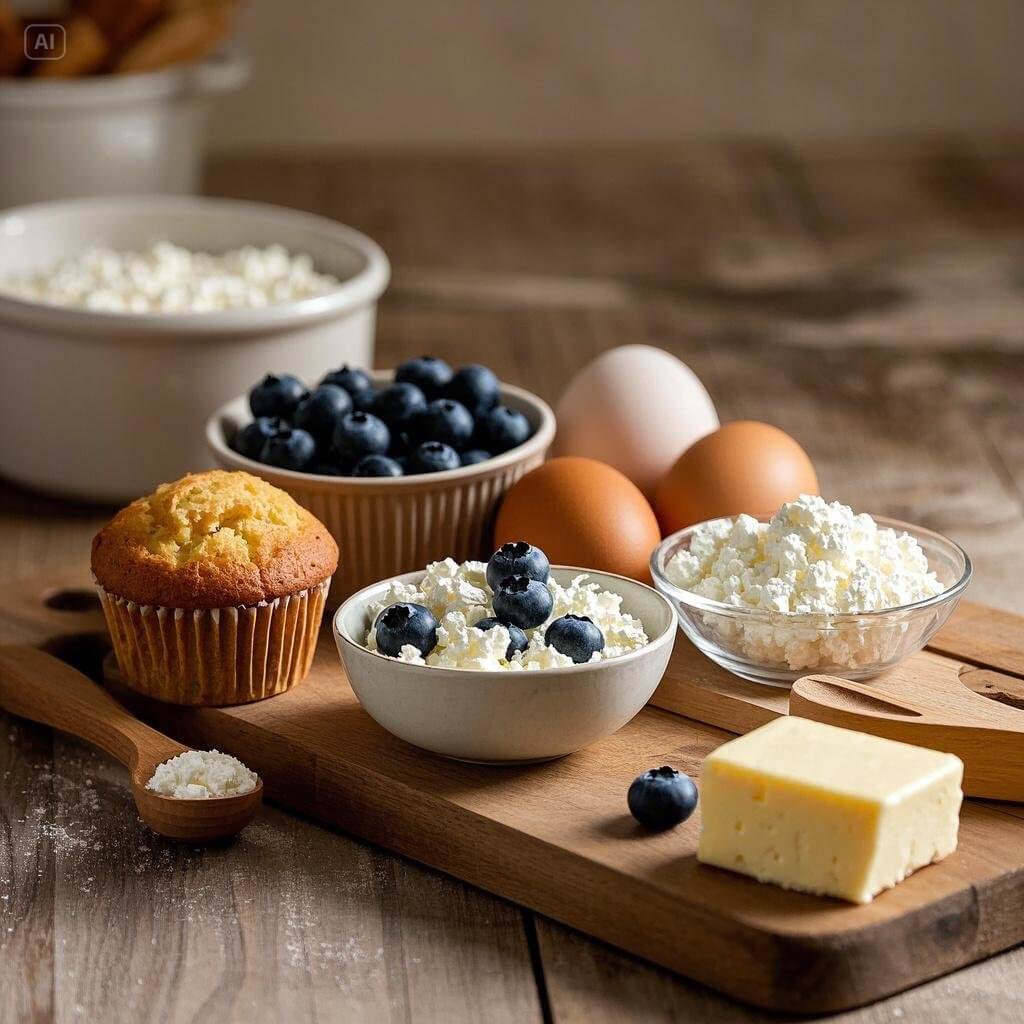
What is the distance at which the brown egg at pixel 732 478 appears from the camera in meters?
1.51

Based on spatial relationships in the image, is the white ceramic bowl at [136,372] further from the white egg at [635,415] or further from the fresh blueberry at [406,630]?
the fresh blueberry at [406,630]

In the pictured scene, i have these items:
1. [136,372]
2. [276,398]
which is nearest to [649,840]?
[276,398]

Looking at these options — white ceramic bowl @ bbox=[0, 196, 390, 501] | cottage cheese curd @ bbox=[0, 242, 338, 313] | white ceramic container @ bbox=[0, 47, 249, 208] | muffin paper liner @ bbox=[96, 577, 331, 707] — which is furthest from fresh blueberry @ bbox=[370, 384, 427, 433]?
white ceramic container @ bbox=[0, 47, 249, 208]

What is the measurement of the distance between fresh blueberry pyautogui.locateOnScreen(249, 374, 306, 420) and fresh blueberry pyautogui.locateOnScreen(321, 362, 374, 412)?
36 millimetres

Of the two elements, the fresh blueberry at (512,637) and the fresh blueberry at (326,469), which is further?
the fresh blueberry at (326,469)

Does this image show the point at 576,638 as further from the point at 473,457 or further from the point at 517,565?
the point at 473,457

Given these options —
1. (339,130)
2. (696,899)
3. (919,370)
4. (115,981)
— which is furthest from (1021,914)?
(339,130)

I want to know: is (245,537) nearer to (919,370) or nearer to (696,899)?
(696,899)

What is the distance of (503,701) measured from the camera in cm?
118

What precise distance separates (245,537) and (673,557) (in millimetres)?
375

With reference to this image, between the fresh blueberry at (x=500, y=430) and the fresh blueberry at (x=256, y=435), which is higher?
the fresh blueberry at (x=500, y=430)

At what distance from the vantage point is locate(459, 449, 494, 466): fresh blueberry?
1.57 metres

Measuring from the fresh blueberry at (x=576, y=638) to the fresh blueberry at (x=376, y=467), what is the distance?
0.36m

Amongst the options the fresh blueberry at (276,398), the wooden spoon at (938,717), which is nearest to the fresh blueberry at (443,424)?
the fresh blueberry at (276,398)
